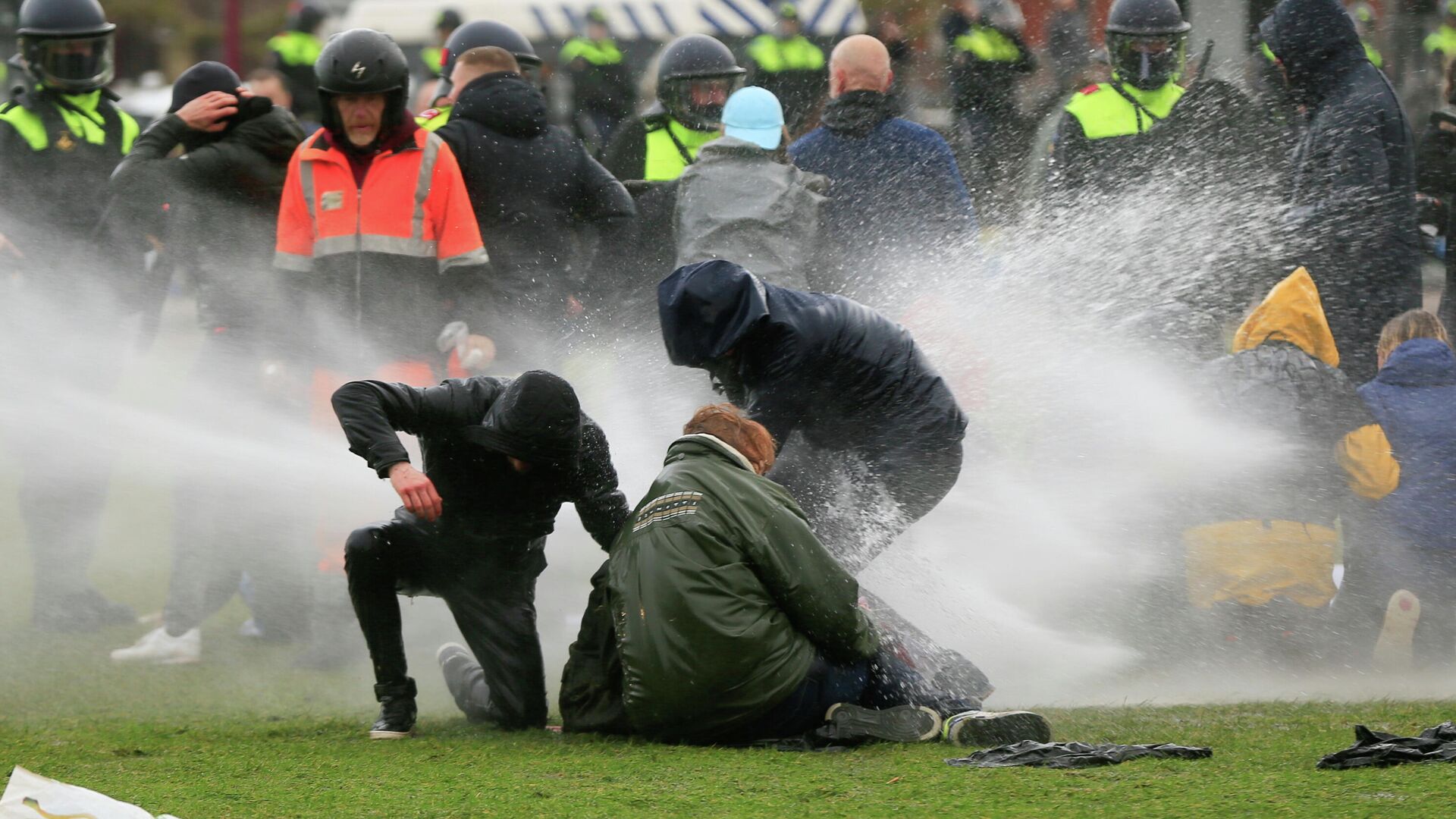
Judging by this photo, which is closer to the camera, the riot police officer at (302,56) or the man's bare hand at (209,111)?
the man's bare hand at (209,111)

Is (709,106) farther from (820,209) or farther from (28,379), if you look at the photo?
(28,379)

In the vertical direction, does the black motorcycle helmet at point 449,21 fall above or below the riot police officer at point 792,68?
above

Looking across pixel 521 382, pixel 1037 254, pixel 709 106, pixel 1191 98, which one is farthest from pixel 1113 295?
pixel 521 382

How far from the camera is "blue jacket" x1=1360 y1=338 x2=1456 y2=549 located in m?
6.36

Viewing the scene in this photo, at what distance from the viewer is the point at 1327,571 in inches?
249

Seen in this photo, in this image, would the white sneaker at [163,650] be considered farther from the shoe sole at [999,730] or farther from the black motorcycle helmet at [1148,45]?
the black motorcycle helmet at [1148,45]

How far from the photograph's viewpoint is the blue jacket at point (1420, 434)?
20.9ft

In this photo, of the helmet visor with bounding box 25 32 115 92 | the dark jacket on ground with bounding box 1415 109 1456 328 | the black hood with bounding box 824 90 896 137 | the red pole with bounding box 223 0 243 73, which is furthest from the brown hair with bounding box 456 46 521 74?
the red pole with bounding box 223 0 243 73

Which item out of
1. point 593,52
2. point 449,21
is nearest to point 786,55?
point 593,52

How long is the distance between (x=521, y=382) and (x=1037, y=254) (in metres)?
3.19

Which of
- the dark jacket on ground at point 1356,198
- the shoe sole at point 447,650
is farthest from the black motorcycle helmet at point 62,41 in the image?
the dark jacket on ground at point 1356,198

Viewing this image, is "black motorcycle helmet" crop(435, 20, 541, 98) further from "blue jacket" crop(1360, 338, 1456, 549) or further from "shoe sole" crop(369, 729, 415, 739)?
"blue jacket" crop(1360, 338, 1456, 549)

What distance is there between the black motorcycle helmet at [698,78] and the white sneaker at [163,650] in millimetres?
3228

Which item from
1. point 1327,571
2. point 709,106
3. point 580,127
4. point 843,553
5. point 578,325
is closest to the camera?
point 843,553
